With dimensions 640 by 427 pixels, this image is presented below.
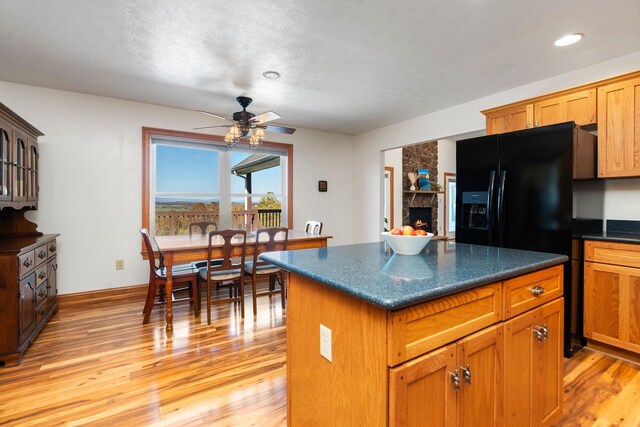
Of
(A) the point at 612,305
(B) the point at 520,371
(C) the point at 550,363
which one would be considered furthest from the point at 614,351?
(B) the point at 520,371

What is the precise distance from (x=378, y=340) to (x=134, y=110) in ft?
13.8

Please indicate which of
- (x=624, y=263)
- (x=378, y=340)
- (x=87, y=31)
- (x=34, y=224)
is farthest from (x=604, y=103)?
(x=34, y=224)

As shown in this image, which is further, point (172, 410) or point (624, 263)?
point (624, 263)

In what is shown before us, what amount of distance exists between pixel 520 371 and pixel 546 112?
2.51 meters

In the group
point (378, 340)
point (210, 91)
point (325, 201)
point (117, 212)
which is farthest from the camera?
point (325, 201)

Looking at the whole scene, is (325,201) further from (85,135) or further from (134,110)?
(85,135)

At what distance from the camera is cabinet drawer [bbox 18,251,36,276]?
7.86ft

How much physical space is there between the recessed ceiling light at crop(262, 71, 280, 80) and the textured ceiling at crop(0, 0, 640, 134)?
0.24 ft

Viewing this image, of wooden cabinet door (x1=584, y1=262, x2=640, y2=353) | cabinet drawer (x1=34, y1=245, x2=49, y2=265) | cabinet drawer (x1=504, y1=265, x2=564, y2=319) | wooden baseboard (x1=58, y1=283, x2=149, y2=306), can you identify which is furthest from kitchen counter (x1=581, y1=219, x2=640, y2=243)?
wooden baseboard (x1=58, y1=283, x2=149, y2=306)

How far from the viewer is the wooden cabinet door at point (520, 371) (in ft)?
4.35

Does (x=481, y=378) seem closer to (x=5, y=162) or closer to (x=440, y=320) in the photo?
(x=440, y=320)

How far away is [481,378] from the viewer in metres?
1.22

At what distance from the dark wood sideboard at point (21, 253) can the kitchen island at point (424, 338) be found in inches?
81.9

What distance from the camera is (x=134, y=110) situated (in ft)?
13.1
